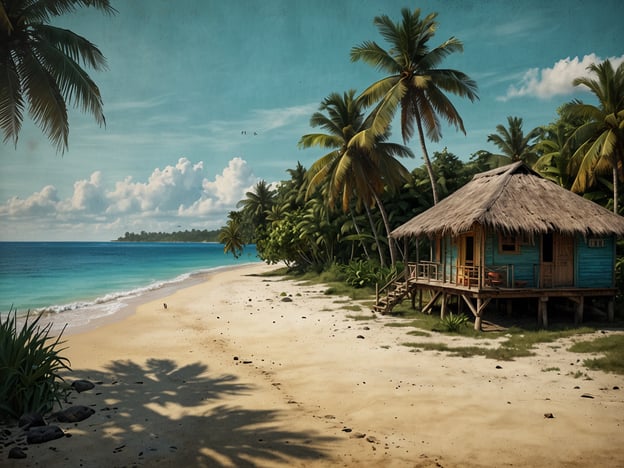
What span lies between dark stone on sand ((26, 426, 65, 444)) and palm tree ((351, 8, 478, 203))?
18476 mm

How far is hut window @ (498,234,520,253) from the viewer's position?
15.7m

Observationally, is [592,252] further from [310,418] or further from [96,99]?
[96,99]

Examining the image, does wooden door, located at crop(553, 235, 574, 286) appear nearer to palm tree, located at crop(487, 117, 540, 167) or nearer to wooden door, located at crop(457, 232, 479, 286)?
wooden door, located at crop(457, 232, 479, 286)

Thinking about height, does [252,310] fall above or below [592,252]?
below

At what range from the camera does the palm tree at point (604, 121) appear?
1936cm

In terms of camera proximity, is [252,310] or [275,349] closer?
[275,349]

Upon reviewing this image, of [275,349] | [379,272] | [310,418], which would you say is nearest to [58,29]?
[275,349]

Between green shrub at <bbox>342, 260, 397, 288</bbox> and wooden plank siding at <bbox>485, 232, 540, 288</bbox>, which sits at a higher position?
wooden plank siding at <bbox>485, 232, 540, 288</bbox>

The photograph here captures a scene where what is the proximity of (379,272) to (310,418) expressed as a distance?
17.9 metres

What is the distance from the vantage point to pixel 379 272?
2481cm

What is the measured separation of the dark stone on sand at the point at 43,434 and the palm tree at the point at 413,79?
18476 mm

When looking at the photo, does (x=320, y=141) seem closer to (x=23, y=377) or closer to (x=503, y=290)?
(x=503, y=290)

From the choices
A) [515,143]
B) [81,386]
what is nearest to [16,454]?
[81,386]

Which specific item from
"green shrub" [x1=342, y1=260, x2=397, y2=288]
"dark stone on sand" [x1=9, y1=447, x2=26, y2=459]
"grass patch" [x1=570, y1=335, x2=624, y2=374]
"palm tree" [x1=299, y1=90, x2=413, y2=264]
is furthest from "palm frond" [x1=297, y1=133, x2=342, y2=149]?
"dark stone on sand" [x1=9, y1=447, x2=26, y2=459]
